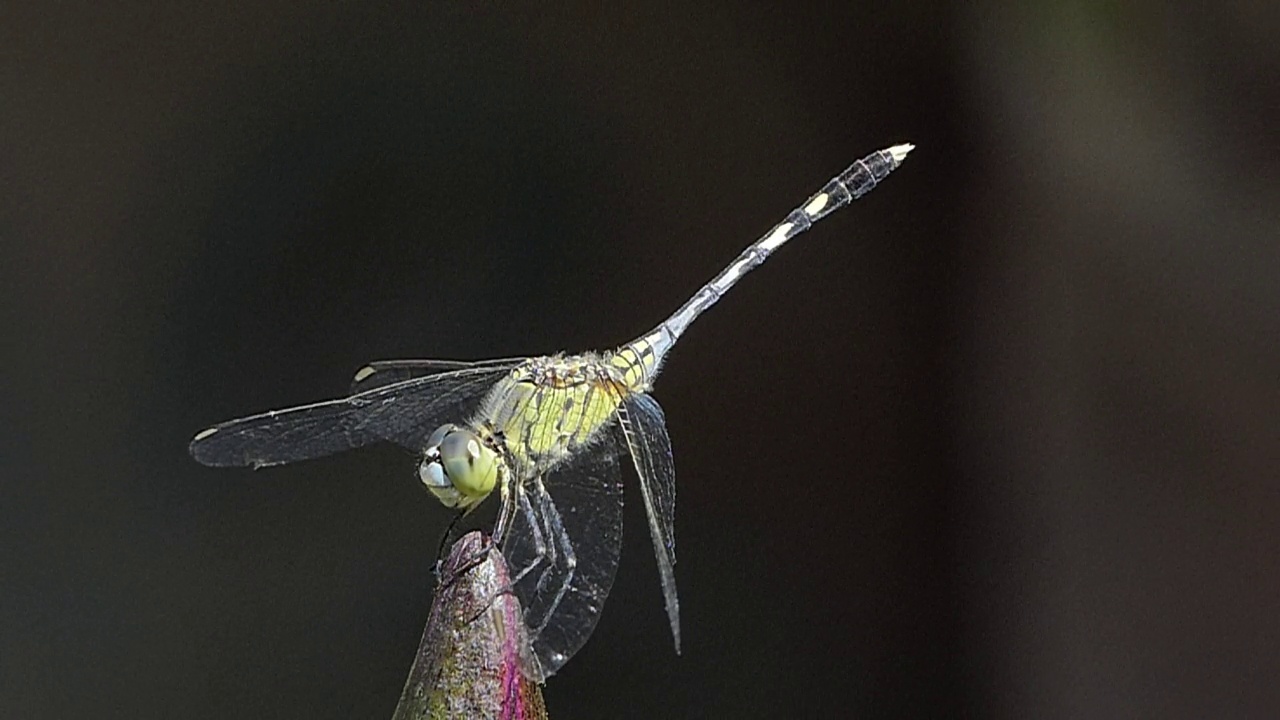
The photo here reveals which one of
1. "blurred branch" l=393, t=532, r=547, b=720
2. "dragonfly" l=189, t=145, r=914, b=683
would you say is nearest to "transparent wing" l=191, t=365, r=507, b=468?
"dragonfly" l=189, t=145, r=914, b=683

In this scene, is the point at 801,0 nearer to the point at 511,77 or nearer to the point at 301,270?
the point at 511,77

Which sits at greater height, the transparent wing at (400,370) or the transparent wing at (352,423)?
the transparent wing at (400,370)

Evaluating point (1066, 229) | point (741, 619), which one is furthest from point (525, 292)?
point (1066, 229)

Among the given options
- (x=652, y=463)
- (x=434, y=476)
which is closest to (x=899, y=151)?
(x=652, y=463)

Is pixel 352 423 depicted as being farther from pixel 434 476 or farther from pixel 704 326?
pixel 704 326

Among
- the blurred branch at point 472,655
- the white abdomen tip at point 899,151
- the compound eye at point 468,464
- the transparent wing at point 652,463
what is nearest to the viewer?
the blurred branch at point 472,655

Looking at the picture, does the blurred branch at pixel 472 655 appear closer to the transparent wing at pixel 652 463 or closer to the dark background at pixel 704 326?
the transparent wing at pixel 652 463

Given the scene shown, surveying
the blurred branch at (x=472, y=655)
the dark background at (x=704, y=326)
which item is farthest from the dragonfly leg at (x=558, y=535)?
the dark background at (x=704, y=326)
